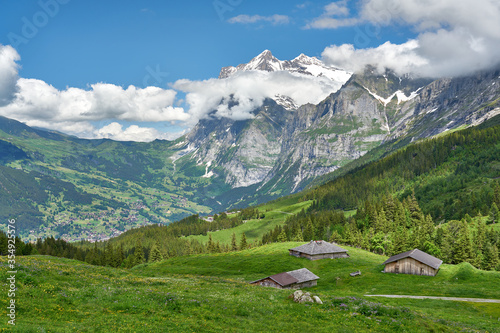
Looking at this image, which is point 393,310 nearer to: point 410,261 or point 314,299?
point 314,299

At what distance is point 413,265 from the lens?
78312mm

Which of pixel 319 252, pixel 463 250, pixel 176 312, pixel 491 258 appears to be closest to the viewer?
pixel 176 312

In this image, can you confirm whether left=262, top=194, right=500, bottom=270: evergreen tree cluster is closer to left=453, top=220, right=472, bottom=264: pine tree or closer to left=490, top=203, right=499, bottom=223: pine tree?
left=453, top=220, right=472, bottom=264: pine tree

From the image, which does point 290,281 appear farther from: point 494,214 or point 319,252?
point 494,214

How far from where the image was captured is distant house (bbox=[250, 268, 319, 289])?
6662 centimetres

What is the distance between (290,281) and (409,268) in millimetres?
32876

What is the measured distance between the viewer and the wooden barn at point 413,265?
7550 centimetres

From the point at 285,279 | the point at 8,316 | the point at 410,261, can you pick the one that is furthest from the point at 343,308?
the point at 410,261

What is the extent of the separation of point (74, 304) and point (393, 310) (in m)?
29.3

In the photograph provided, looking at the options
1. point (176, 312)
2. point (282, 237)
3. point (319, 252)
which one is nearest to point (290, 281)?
point (319, 252)

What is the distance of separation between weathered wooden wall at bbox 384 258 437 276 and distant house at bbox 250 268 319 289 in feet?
71.0

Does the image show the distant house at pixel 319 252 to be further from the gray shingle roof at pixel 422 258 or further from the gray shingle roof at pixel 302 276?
the gray shingle roof at pixel 302 276

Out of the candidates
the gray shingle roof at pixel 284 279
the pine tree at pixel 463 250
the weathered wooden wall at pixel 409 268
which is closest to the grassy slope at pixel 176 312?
the gray shingle roof at pixel 284 279

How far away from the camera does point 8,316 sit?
20156 millimetres
